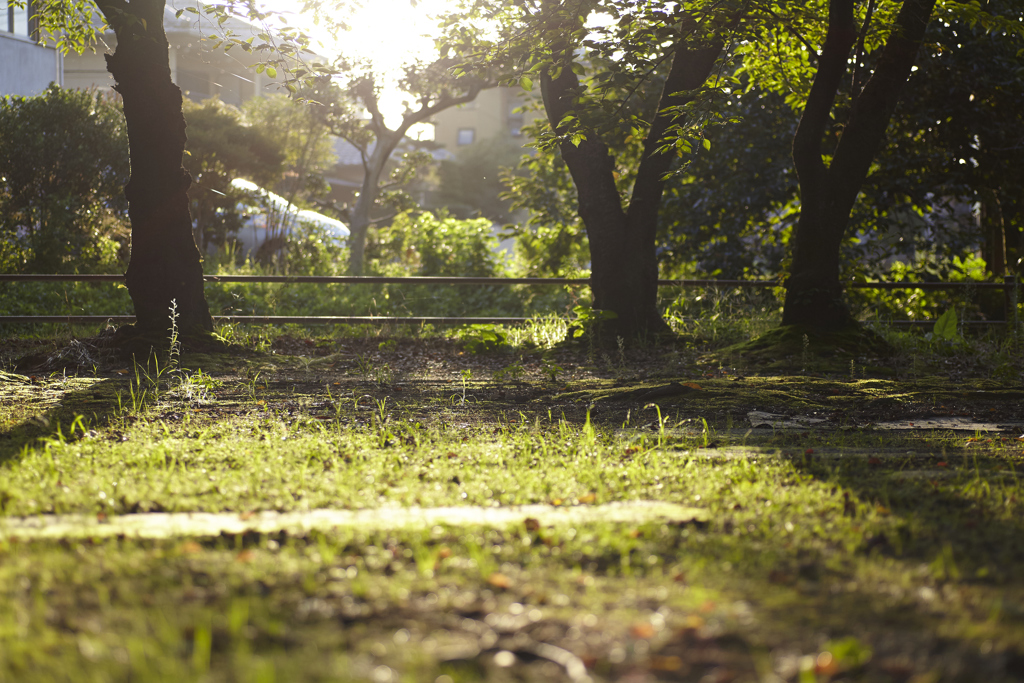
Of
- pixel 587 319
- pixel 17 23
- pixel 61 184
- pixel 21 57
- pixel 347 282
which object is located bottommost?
pixel 587 319

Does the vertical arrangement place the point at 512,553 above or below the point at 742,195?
below

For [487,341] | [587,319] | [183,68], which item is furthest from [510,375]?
[183,68]

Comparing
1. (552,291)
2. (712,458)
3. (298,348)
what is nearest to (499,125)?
(552,291)

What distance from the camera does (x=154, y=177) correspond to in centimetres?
675

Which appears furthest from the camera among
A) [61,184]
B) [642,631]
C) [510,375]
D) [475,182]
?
[475,182]

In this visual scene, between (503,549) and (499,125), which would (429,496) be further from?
(499,125)

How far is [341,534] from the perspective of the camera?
7.56 ft

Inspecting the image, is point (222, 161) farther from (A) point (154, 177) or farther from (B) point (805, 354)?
(B) point (805, 354)

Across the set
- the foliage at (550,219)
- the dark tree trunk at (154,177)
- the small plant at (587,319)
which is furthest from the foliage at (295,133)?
the small plant at (587,319)

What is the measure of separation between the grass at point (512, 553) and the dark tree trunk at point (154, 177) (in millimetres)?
2177

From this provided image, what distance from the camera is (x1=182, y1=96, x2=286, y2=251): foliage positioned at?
15492 millimetres

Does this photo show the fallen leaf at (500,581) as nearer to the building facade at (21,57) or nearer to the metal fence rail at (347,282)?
the metal fence rail at (347,282)

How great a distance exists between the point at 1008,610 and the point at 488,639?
3.95 ft

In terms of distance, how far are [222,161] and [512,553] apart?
50.7 feet
